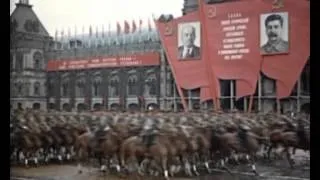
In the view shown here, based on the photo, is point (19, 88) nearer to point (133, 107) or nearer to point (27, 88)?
point (27, 88)

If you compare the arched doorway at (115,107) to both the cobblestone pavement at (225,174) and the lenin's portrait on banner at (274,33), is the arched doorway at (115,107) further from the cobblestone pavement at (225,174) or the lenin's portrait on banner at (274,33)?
the lenin's portrait on banner at (274,33)

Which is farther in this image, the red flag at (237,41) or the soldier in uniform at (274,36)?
the red flag at (237,41)

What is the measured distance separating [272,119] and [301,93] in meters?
0.26

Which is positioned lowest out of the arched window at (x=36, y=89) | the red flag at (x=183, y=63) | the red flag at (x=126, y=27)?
the arched window at (x=36, y=89)

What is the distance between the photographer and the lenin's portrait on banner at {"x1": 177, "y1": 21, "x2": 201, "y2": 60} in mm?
3992

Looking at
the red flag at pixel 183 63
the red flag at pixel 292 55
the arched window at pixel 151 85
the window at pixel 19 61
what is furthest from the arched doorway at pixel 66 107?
the red flag at pixel 292 55

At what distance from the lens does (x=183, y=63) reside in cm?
406

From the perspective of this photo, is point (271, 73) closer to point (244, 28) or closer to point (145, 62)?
point (244, 28)

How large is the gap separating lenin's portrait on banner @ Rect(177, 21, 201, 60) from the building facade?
11 cm

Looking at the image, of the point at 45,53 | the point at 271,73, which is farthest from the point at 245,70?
the point at 45,53

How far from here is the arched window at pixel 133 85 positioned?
13.8 ft

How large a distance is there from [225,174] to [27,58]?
1.88 metres

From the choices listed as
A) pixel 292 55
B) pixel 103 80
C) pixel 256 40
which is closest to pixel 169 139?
pixel 103 80

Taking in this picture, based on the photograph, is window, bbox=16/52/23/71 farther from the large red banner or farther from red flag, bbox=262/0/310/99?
red flag, bbox=262/0/310/99
